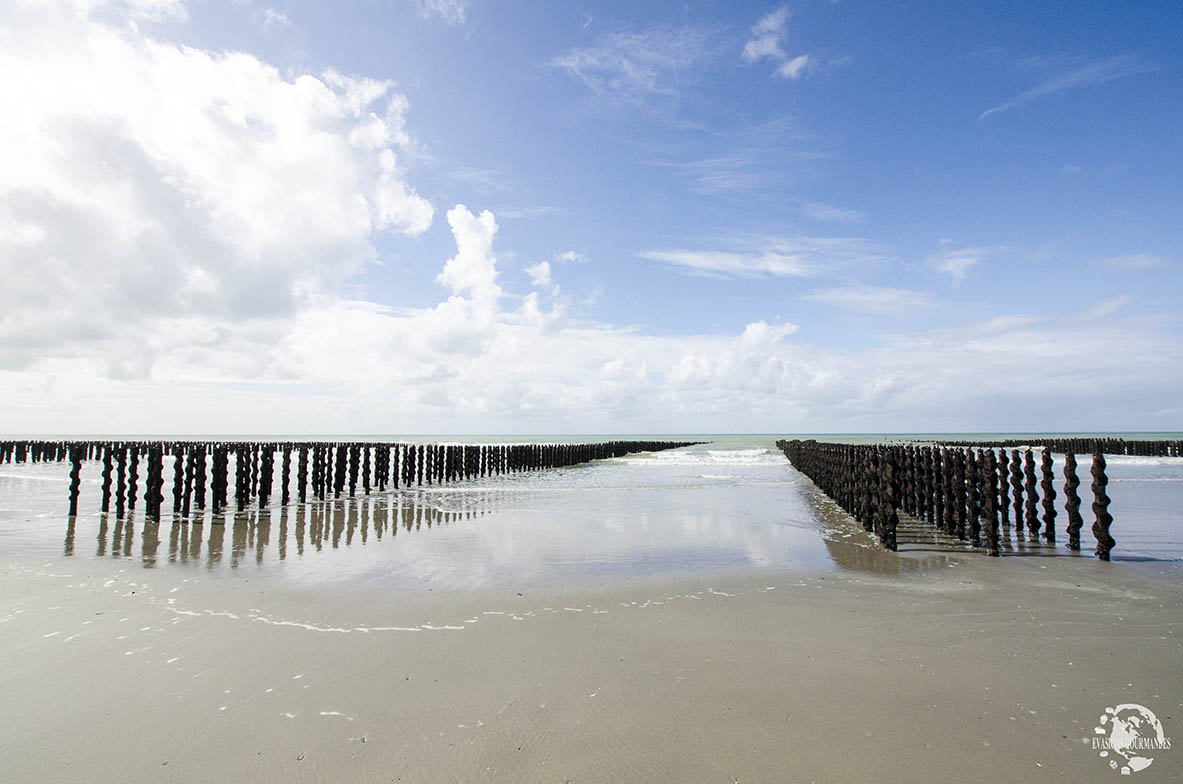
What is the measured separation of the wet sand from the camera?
3.13m

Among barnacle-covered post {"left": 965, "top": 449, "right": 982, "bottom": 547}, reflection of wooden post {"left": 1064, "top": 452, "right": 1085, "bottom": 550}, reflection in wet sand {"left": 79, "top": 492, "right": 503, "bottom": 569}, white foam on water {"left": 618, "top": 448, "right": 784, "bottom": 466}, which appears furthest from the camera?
white foam on water {"left": 618, "top": 448, "right": 784, "bottom": 466}

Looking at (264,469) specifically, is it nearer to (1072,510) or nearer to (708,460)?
(1072,510)

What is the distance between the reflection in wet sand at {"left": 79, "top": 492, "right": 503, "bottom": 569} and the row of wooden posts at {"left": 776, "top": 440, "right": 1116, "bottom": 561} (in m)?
8.23

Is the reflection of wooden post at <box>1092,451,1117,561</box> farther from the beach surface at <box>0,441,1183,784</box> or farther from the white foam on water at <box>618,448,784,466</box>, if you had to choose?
the white foam on water at <box>618,448,784,466</box>

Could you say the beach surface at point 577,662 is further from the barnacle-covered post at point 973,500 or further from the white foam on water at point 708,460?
the white foam on water at point 708,460

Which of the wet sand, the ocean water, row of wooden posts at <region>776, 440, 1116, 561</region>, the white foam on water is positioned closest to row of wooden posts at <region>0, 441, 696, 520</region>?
the ocean water

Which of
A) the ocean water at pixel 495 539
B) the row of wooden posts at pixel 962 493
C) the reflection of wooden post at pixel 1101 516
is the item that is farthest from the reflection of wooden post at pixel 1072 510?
the reflection of wooden post at pixel 1101 516

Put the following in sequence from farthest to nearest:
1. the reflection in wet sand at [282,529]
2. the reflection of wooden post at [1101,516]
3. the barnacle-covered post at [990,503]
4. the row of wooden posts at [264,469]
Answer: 1. the row of wooden posts at [264,469]
2. the reflection in wet sand at [282,529]
3. the barnacle-covered post at [990,503]
4. the reflection of wooden post at [1101,516]

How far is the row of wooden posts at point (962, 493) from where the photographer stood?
899 cm
